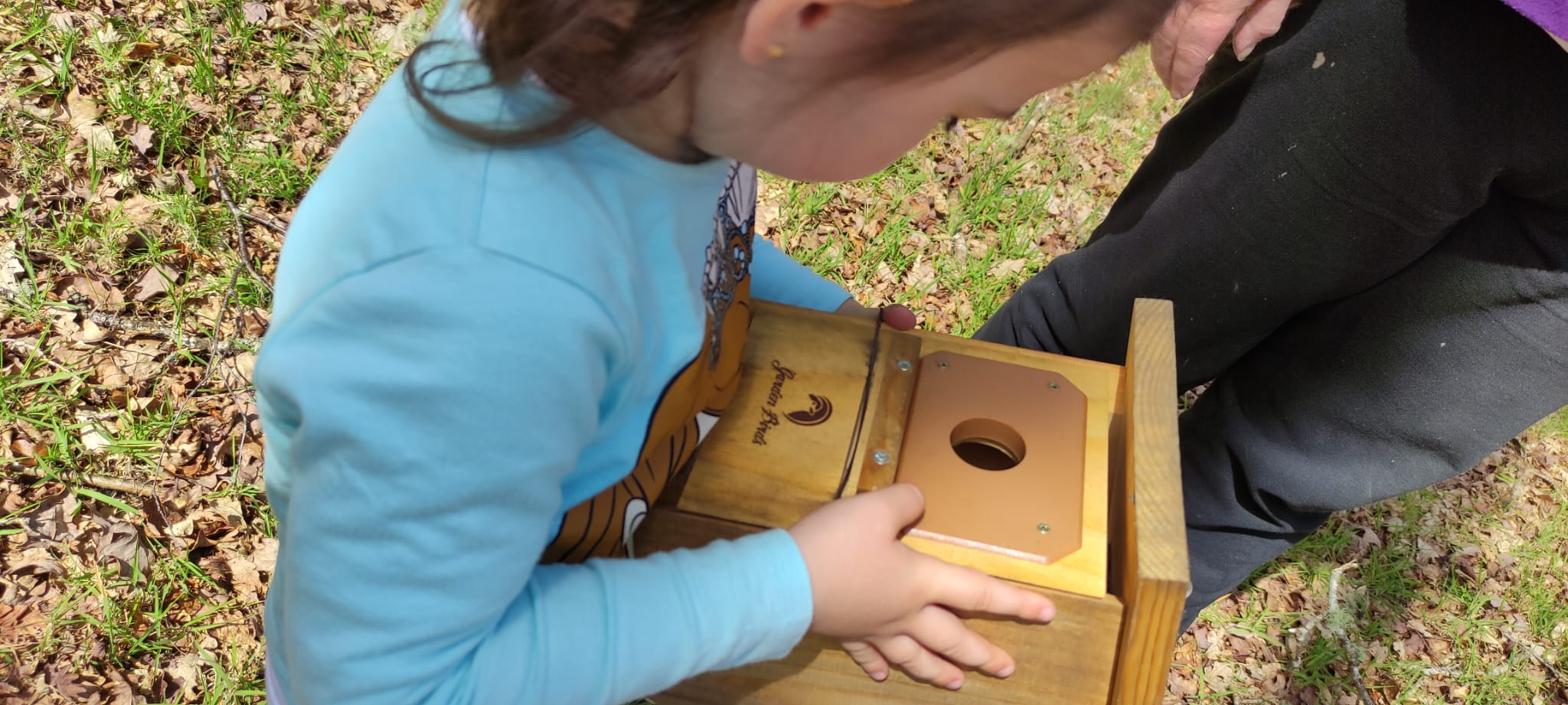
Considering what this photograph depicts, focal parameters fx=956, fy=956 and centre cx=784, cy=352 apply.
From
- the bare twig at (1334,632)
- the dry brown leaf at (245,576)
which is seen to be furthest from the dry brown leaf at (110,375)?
the bare twig at (1334,632)

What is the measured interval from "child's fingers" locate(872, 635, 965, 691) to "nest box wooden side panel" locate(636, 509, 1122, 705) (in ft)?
0.08

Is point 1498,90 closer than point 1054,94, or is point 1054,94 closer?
point 1498,90

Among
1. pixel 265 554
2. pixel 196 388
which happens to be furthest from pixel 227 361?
pixel 265 554

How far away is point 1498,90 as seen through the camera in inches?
48.3

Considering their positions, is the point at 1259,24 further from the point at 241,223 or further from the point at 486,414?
the point at 241,223

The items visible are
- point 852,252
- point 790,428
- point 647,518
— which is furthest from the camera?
point 852,252

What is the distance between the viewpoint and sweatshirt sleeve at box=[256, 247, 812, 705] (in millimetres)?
682

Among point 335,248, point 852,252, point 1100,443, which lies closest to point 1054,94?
point 852,252

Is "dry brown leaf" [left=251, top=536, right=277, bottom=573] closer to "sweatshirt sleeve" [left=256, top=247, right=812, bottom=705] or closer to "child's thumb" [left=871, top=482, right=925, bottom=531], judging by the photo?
"sweatshirt sleeve" [left=256, top=247, right=812, bottom=705]

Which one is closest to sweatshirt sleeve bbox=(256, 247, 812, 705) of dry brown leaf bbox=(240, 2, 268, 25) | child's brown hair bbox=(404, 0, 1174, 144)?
child's brown hair bbox=(404, 0, 1174, 144)

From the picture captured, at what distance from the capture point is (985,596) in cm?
95

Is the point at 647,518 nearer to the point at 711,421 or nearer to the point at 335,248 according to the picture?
the point at 711,421

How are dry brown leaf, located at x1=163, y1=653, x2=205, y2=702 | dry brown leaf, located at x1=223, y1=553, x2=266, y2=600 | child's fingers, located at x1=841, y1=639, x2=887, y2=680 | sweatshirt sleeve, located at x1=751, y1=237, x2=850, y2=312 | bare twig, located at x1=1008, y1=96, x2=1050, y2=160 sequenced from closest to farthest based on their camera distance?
child's fingers, located at x1=841, y1=639, x2=887, y2=680 → sweatshirt sleeve, located at x1=751, y1=237, x2=850, y2=312 → dry brown leaf, located at x1=163, y1=653, x2=205, y2=702 → dry brown leaf, located at x1=223, y1=553, x2=266, y2=600 → bare twig, located at x1=1008, y1=96, x2=1050, y2=160

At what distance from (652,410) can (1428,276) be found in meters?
1.23
